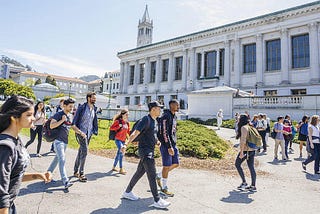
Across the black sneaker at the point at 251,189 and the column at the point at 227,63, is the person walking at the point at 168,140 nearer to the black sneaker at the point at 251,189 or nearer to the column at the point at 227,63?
the black sneaker at the point at 251,189

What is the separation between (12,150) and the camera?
1895 mm

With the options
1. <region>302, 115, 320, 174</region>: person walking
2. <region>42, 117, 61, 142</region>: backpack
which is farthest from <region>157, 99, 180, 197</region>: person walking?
<region>302, 115, 320, 174</region>: person walking

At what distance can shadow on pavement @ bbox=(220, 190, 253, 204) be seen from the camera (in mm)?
5051

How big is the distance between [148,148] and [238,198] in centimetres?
245

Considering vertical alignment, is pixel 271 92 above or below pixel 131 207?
above

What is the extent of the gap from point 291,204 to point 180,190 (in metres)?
2.40

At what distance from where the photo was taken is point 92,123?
6105 mm

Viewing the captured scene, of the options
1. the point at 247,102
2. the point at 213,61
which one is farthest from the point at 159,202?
the point at 213,61

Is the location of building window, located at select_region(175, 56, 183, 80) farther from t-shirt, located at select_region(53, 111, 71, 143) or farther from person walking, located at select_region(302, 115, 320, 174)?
t-shirt, located at select_region(53, 111, 71, 143)

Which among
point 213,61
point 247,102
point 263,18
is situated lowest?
point 247,102

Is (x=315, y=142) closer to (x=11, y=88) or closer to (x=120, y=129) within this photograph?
(x=120, y=129)

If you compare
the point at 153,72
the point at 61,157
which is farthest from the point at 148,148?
the point at 153,72

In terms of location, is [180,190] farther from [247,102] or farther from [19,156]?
[247,102]

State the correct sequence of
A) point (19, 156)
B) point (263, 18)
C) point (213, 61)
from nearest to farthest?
point (19, 156) < point (263, 18) < point (213, 61)
